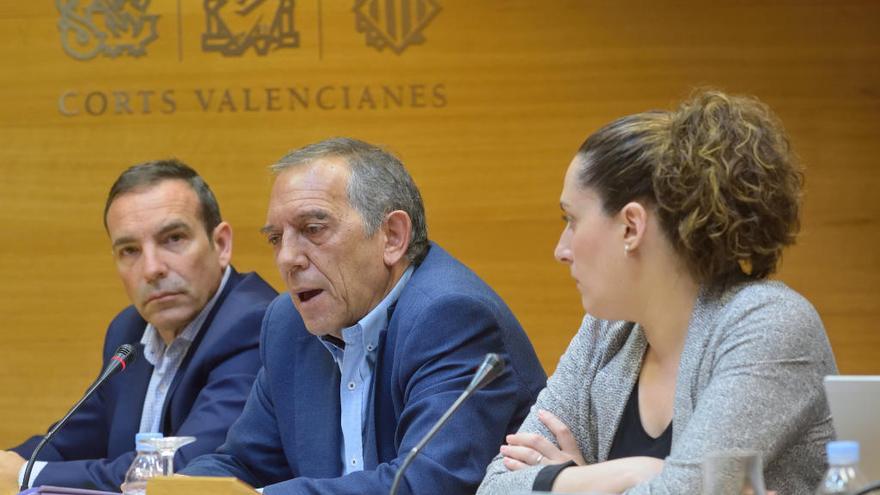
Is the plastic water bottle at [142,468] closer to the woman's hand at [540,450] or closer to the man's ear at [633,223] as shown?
the woman's hand at [540,450]

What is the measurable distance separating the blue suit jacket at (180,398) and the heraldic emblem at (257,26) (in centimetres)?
109

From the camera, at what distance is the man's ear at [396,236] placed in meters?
2.94

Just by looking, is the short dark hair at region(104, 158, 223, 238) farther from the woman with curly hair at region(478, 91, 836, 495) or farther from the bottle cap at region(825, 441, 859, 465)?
the bottle cap at region(825, 441, 859, 465)

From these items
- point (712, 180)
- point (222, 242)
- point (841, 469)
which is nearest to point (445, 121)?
point (222, 242)

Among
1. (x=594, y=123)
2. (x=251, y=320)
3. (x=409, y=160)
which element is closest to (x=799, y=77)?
(x=594, y=123)

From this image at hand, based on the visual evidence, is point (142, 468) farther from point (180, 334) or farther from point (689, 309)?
point (180, 334)

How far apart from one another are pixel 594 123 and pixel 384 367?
6.21 ft

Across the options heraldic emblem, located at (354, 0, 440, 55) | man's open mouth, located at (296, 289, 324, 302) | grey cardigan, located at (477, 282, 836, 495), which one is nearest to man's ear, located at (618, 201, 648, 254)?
grey cardigan, located at (477, 282, 836, 495)

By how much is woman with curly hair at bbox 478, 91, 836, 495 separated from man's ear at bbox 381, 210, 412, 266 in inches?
23.7

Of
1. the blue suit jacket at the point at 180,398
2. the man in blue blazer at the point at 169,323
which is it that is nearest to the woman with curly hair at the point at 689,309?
the blue suit jacket at the point at 180,398

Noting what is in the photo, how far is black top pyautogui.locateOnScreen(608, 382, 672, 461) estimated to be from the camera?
234 centimetres

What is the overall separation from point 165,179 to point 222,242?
0.77 feet

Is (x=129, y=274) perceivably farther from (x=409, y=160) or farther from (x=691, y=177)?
(x=691, y=177)

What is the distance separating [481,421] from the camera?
2652 mm
